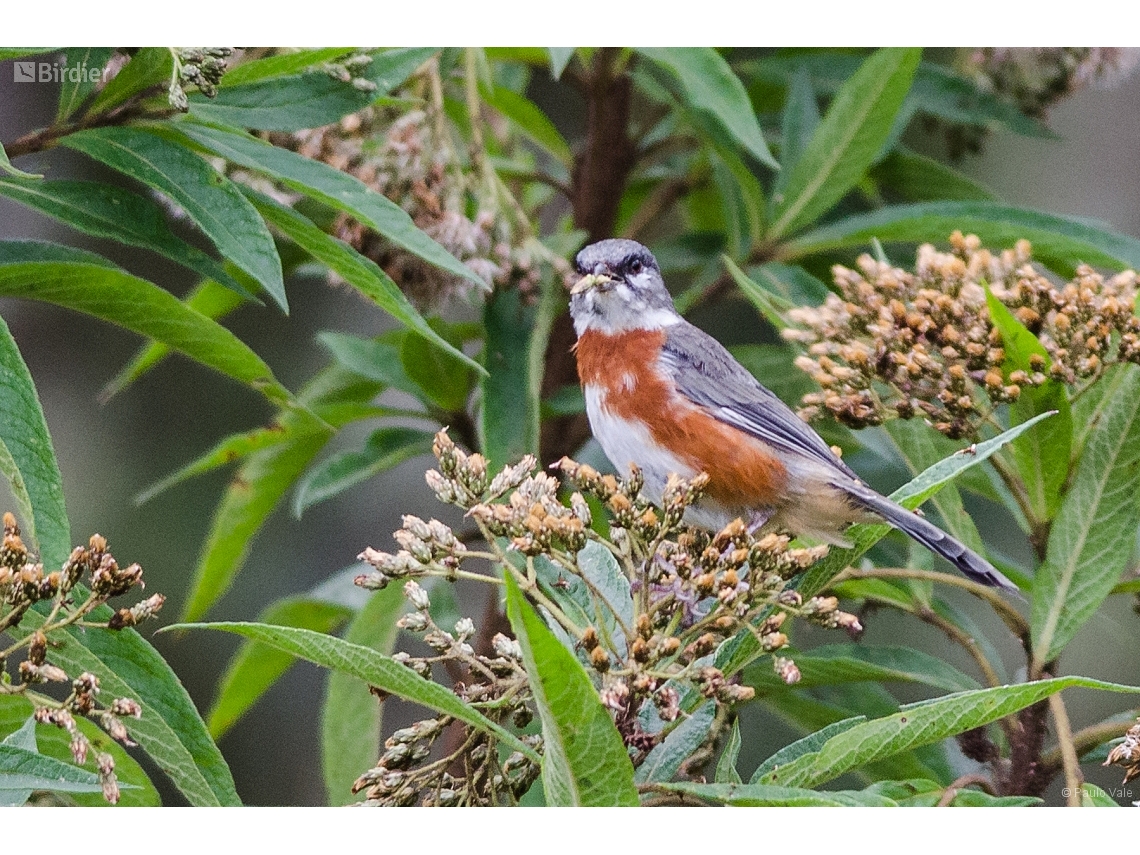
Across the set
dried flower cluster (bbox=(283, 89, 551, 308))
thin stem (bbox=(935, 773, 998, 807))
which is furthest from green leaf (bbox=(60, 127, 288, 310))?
thin stem (bbox=(935, 773, 998, 807))

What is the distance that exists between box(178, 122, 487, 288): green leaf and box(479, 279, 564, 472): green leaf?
0.44 m

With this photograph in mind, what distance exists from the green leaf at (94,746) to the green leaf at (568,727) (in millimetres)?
792

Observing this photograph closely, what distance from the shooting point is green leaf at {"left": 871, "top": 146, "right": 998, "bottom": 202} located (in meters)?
3.35

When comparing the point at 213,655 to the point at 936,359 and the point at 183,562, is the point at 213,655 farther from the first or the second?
the point at 936,359

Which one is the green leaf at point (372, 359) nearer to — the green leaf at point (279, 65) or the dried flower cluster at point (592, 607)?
the green leaf at point (279, 65)

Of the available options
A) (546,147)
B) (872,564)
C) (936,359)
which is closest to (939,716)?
(936,359)

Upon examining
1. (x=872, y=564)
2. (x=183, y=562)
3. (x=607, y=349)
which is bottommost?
(x=183, y=562)

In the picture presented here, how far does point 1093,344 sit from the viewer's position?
2.12m

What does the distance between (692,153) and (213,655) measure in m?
1.98

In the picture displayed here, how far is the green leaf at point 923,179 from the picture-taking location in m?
3.35

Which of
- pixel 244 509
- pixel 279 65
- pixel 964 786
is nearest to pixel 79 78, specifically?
pixel 279 65

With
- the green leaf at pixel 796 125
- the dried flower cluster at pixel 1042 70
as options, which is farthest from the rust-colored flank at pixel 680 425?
the dried flower cluster at pixel 1042 70

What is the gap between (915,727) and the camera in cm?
180

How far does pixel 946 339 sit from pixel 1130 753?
0.73 metres
